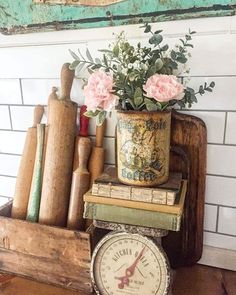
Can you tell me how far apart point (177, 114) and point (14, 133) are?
0.46 m

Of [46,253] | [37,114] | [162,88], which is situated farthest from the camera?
[37,114]

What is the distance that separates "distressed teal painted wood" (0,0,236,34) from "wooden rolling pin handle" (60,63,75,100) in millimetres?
101

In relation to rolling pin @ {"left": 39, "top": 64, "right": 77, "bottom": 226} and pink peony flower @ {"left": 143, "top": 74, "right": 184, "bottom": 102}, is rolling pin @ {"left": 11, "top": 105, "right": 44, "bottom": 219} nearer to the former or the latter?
rolling pin @ {"left": 39, "top": 64, "right": 77, "bottom": 226}

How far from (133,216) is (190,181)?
195 millimetres

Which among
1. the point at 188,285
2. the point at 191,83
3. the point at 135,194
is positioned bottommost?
the point at 188,285

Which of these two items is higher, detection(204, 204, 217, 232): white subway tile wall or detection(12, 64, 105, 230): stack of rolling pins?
detection(12, 64, 105, 230): stack of rolling pins

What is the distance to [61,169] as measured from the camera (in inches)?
25.5

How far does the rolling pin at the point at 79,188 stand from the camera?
639mm

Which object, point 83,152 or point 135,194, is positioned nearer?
point 135,194

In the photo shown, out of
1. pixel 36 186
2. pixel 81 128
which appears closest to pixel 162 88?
pixel 81 128

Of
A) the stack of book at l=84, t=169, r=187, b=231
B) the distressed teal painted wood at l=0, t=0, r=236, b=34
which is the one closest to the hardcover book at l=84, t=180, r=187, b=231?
the stack of book at l=84, t=169, r=187, b=231

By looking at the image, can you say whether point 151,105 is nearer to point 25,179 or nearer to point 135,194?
point 135,194

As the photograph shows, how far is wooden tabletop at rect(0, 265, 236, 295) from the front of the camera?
0.60 m

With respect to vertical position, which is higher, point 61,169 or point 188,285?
point 61,169
